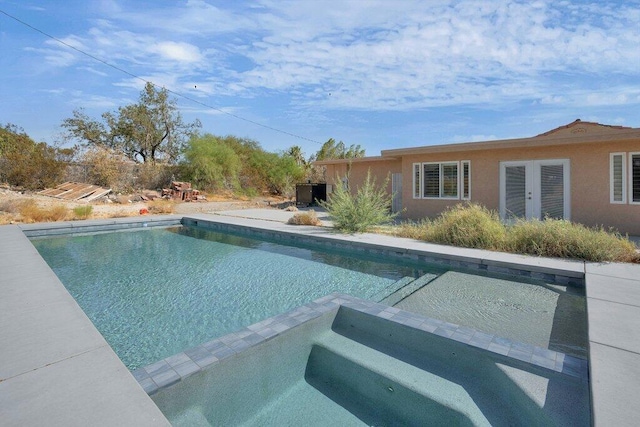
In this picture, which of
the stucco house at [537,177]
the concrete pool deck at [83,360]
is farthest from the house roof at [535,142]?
the concrete pool deck at [83,360]

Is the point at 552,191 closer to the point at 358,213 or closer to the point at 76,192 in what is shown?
the point at 358,213

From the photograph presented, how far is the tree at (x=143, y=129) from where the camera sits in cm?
2227

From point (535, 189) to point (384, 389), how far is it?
9233 mm

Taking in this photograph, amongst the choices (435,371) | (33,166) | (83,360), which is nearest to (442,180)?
(435,371)

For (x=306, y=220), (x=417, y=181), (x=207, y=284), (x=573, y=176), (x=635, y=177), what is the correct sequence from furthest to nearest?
1. (x=417, y=181)
2. (x=306, y=220)
3. (x=573, y=176)
4. (x=635, y=177)
5. (x=207, y=284)

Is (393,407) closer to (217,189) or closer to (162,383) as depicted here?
(162,383)

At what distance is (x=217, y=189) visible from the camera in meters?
20.6

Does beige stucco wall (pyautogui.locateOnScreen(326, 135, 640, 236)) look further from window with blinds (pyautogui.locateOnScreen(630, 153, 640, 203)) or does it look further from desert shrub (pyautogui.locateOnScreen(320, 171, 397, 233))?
desert shrub (pyautogui.locateOnScreen(320, 171, 397, 233))

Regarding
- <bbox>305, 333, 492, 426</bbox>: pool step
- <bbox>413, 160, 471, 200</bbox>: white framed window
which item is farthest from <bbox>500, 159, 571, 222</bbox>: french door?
<bbox>305, 333, 492, 426</bbox>: pool step

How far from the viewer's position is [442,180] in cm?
1155

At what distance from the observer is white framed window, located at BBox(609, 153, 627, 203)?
8672mm

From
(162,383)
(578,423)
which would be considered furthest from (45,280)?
(578,423)

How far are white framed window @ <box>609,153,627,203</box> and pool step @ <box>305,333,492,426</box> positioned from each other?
8.85m

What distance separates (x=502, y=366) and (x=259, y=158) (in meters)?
21.3
